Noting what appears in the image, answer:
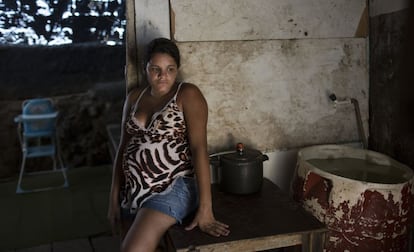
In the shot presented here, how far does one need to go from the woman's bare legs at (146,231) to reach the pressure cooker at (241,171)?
1.39 ft

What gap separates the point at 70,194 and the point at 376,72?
10.9 ft

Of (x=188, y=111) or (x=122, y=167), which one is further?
(x=122, y=167)

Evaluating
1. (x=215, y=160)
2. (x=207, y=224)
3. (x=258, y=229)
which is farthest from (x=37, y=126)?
(x=258, y=229)

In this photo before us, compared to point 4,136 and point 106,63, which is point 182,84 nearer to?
point 106,63

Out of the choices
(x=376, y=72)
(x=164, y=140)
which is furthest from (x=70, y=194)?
(x=376, y=72)

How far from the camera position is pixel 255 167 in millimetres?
1945

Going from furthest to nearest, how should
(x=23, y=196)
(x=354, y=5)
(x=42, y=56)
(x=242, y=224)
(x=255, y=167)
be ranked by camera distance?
(x=42, y=56) < (x=23, y=196) < (x=354, y=5) < (x=255, y=167) < (x=242, y=224)

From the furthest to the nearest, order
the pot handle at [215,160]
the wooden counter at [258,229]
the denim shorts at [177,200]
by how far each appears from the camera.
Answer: the pot handle at [215,160], the denim shorts at [177,200], the wooden counter at [258,229]

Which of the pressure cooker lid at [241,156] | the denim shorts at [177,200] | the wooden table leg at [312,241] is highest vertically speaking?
the pressure cooker lid at [241,156]

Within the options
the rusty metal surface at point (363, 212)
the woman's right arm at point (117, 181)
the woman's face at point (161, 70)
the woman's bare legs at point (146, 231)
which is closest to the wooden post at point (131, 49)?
the woman's right arm at point (117, 181)

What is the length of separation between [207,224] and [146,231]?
0.25 m

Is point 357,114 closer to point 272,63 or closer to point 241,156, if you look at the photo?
point 272,63

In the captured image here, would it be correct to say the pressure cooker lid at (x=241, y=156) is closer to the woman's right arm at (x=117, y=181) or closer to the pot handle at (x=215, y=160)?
the pot handle at (x=215, y=160)

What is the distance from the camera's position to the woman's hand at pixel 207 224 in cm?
159
